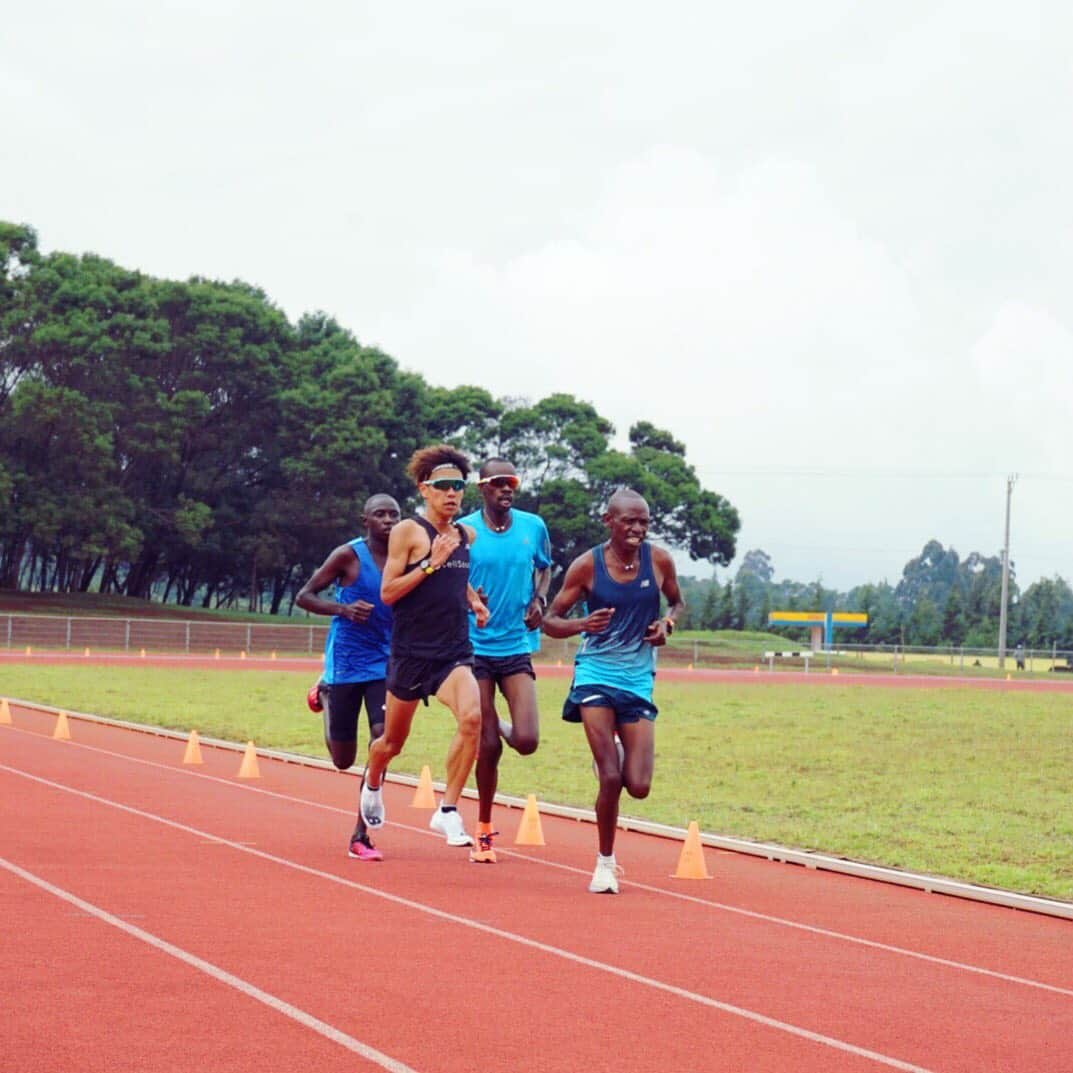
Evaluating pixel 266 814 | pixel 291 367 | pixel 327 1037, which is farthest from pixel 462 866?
pixel 291 367

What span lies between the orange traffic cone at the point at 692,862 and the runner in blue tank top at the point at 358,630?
2.09m

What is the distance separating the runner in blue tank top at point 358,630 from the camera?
1162 cm

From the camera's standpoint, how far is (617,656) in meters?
9.94

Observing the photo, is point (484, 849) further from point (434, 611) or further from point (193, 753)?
point (193, 753)

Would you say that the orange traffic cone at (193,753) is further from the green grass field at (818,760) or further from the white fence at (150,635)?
the white fence at (150,635)

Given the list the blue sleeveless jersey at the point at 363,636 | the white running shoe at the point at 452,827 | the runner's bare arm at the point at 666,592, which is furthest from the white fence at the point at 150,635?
the runner's bare arm at the point at 666,592

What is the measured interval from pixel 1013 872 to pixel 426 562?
14.5 ft

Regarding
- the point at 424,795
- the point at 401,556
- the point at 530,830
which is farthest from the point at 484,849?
the point at 424,795

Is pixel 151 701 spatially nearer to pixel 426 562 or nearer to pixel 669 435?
pixel 426 562

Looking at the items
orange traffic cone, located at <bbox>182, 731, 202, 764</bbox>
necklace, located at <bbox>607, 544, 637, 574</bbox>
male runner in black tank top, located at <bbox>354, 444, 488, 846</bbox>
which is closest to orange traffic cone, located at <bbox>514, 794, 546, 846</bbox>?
male runner in black tank top, located at <bbox>354, 444, 488, 846</bbox>

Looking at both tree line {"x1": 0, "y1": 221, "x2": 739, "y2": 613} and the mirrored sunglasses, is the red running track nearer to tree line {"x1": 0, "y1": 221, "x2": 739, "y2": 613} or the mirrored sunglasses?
the mirrored sunglasses

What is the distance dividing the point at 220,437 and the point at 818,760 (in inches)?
2272

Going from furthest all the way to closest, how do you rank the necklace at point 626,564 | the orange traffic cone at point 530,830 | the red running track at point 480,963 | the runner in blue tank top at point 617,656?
1. the orange traffic cone at point 530,830
2. the necklace at point 626,564
3. the runner in blue tank top at point 617,656
4. the red running track at point 480,963

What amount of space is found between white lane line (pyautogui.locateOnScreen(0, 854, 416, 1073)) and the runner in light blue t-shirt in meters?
2.81
